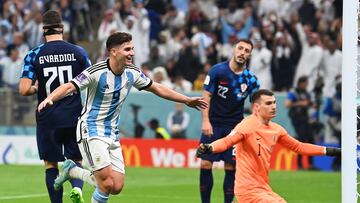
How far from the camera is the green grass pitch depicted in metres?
14.0

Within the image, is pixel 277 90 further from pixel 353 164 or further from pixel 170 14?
pixel 353 164

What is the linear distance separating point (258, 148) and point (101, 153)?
1632mm

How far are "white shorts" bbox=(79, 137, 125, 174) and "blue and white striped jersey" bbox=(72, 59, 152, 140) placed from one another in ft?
0.21

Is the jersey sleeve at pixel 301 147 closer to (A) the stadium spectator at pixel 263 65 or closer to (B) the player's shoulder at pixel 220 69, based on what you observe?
(B) the player's shoulder at pixel 220 69

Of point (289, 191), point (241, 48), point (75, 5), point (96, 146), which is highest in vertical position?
point (75, 5)

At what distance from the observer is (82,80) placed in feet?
32.2

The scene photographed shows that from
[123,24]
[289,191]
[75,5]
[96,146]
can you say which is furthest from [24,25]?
[96,146]

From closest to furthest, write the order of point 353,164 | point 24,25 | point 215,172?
point 353,164
point 215,172
point 24,25

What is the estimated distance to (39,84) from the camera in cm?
1078

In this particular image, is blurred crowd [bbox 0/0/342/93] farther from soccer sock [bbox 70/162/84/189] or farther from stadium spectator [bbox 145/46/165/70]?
soccer sock [bbox 70/162/84/189]

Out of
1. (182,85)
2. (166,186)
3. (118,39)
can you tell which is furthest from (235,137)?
(182,85)

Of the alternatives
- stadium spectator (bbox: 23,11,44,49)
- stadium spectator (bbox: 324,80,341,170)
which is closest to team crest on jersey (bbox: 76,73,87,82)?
stadium spectator (bbox: 324,80,341,170)

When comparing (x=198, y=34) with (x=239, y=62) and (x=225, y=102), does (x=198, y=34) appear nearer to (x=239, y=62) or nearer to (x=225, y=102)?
(x=225, y=102)

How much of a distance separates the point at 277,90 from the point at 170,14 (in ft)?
14.2
